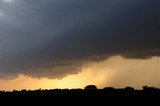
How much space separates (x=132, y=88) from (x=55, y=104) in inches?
2277

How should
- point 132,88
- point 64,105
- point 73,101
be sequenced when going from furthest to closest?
1. point 132,88
2. point 73,101
3. point 64,105

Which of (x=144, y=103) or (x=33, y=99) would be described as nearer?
(x=144, y=103)

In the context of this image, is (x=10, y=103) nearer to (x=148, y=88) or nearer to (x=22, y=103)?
(x=22, y=103)

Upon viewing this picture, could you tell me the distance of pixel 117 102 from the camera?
279 feet

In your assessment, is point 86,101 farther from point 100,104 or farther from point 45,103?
point 45,103

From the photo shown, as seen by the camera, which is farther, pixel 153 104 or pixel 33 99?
pixel 33 99

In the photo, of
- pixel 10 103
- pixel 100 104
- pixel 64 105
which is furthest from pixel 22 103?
pixel 100 104

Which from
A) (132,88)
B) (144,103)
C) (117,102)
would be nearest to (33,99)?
(117,102)

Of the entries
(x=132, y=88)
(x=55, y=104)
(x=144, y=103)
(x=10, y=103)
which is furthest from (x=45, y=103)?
(x=132, y=88)

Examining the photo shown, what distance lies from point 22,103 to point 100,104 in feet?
56.1

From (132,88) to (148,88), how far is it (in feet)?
20.6

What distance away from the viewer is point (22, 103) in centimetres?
8394

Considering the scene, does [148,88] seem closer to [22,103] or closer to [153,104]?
[153,104]

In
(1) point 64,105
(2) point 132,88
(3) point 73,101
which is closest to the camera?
(1) point 64,105
